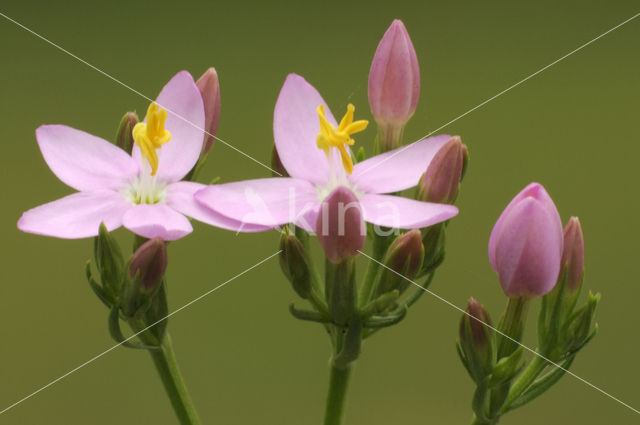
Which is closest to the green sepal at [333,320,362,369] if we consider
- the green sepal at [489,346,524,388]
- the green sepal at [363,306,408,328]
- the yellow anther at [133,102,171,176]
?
the green sepal at [363,306,408,328]

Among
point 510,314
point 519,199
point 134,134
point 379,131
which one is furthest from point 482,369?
point 134,134

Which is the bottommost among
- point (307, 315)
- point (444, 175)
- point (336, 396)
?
point (336, 396)

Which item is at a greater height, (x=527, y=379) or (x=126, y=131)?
(x=126, y=131)

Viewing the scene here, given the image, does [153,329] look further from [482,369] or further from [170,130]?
[482,369]

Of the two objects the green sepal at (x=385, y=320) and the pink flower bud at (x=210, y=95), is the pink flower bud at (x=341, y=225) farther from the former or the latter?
the pink flower bud at (x=210, y=95)

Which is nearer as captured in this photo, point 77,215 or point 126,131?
point 77,215

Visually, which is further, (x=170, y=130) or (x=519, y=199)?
(x=170, y=130)

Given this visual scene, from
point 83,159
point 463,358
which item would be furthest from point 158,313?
point 463,358

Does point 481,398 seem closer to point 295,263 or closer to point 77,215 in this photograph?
point 295,263
